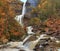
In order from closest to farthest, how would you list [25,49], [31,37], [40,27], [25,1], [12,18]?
1. [25,49]
2. [31,37]
3. [12,18]
4. [40,27]
5. [25,1]

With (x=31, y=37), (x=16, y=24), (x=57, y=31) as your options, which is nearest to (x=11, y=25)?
(x=16, y=24)

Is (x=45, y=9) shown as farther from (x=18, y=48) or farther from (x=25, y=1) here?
(x=18, y=48)

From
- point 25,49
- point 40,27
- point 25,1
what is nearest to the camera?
point 25,49

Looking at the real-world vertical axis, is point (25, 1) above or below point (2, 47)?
above

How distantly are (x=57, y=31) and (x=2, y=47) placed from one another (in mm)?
4202

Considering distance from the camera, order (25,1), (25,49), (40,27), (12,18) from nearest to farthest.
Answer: (25,49)
(12,18)
(40,27)
(25,1)

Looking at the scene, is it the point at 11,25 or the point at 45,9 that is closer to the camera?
the point at 11,25

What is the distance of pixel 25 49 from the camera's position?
14.8 metres

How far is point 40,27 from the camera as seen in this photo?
18766 mm

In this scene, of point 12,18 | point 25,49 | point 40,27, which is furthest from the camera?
point 40,27

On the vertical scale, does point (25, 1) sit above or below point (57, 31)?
above

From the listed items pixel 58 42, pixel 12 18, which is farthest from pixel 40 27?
pixel 58 42

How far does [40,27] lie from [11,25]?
7.41ft

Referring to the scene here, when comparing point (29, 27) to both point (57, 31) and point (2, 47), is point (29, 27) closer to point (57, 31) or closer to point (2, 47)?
point (57, 31)
